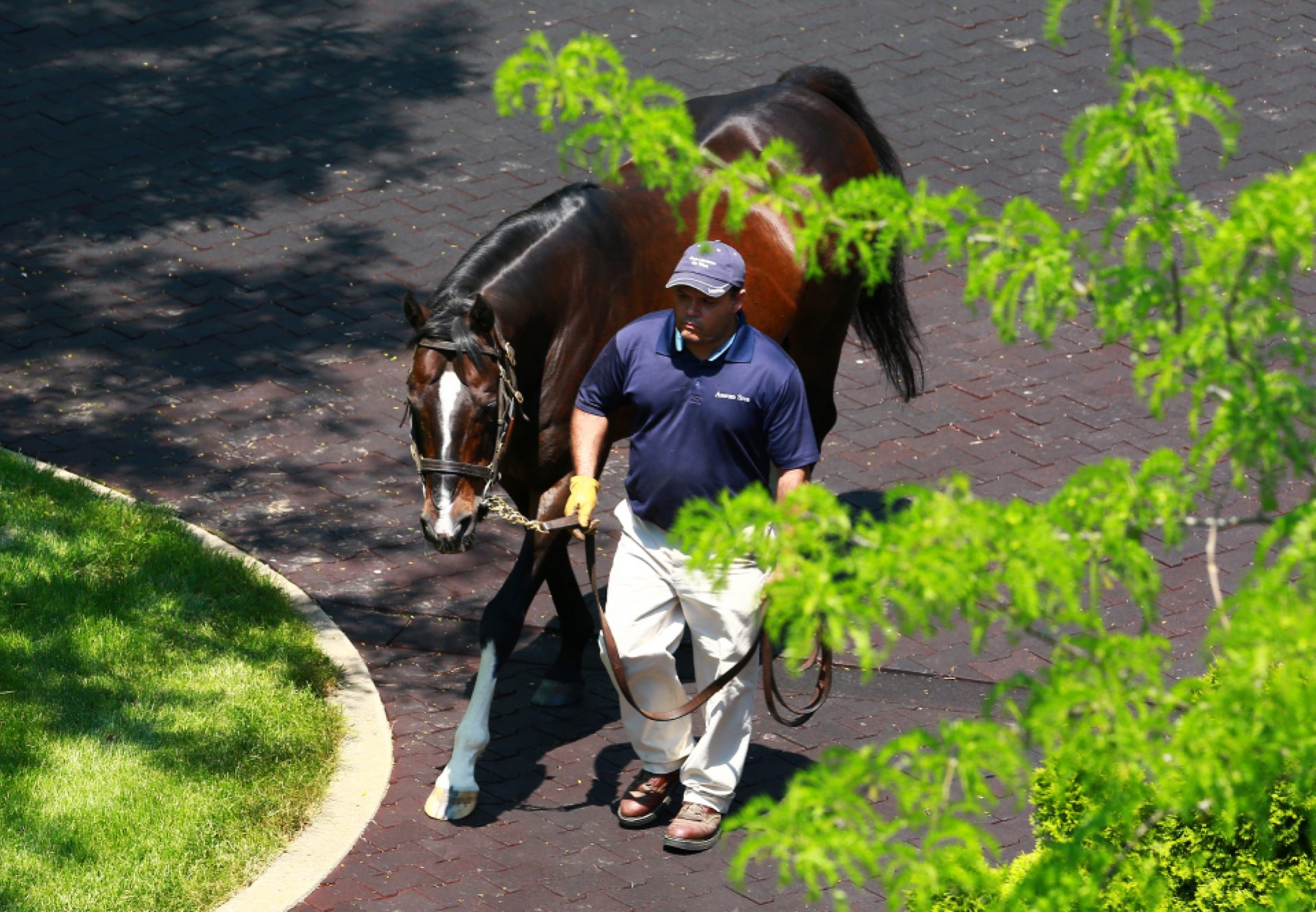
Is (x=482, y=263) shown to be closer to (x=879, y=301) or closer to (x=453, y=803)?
(x=453, y=803)

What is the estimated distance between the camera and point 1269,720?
2932 millimetres

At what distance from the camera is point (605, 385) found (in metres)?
6.45

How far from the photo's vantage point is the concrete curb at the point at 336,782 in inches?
245

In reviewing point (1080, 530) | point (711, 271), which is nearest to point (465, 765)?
point (711, 271)

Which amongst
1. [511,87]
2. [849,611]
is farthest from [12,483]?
[849,611]

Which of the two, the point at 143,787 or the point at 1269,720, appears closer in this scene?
the point at 1269,720

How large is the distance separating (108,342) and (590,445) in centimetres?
479

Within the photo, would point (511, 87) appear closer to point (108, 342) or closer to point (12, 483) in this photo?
point (12, 483)

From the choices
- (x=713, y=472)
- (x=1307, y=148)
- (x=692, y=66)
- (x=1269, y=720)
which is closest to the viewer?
(x=1269, y=720)

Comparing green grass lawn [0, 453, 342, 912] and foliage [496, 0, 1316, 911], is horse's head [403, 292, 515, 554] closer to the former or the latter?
green grass lawn [0, 453, 342, 912]

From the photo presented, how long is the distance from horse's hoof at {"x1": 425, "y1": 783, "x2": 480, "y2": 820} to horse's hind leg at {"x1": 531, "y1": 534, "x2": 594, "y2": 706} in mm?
887

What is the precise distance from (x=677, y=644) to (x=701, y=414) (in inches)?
36.2

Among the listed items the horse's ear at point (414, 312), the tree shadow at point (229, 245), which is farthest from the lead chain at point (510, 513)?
the tree shadow at point (229, 245)

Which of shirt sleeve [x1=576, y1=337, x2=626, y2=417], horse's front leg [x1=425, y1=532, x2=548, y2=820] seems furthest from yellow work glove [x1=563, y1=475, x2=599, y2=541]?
horse's front leg [x1=425, y1=532, x2=548, y2=820]
